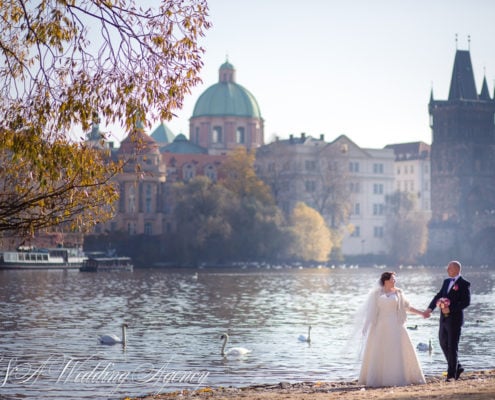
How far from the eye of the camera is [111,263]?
132 m

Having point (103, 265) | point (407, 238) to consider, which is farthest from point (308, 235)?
point (407, 238)

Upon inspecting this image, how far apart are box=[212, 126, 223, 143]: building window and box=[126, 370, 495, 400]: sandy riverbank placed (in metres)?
162

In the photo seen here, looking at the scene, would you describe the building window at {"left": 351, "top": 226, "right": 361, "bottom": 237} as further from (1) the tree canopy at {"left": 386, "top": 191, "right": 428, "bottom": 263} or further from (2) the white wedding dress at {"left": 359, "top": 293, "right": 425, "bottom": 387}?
(2) the white wedding dress at {"left": 359, "top": 293, "right": 425, "bottom": 387}

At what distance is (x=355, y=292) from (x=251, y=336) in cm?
4028

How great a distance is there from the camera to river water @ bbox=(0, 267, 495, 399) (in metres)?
31.2

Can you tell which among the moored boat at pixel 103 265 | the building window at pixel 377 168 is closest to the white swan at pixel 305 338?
the moored boat at pixel 103 265

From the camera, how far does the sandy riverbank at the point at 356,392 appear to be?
21141mm

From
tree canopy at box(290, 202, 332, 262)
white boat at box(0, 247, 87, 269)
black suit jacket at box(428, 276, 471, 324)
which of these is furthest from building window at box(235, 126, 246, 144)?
black suit jacket at box(428, 276, 471, 324)

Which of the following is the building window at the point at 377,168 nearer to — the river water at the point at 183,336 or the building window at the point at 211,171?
the building window at the point at 211,171

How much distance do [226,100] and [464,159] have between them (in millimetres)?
37702

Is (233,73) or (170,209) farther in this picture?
(233,73)

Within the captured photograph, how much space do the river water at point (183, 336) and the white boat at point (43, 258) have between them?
36.7 m

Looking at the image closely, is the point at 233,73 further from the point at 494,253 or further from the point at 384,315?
the point at 384,315

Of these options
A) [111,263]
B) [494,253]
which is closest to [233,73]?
[494,253]
